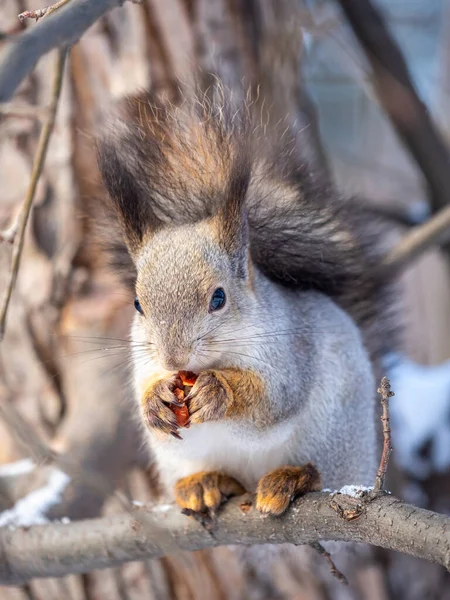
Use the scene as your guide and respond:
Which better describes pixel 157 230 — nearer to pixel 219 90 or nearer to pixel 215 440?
pixel 219 90

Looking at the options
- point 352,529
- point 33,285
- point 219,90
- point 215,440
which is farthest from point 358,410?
point 33,285

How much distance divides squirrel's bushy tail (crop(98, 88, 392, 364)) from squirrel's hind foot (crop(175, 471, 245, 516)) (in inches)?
18.2

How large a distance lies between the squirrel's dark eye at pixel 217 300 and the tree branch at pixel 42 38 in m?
0.53

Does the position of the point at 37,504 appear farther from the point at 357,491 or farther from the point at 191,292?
the point at 357,491

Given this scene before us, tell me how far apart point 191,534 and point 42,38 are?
38.3 inches

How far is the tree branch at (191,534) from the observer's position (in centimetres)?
111

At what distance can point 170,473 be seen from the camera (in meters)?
1.75

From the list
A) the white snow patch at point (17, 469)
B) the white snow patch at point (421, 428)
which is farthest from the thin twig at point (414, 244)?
the white snow patch at point (17, 469)

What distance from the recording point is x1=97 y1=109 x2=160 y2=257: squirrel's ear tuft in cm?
147

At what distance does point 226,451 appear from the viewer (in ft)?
5.19

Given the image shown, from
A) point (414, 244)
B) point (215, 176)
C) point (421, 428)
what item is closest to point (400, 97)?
point (414, 244)

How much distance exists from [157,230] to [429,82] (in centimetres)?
379

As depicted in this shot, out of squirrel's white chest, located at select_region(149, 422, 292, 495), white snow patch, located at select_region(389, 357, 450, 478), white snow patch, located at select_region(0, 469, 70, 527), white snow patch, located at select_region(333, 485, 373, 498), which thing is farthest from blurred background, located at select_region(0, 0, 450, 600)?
white snow patch, located at select_region(333, 485, 373, 498)

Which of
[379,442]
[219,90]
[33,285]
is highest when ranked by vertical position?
[219,90]
